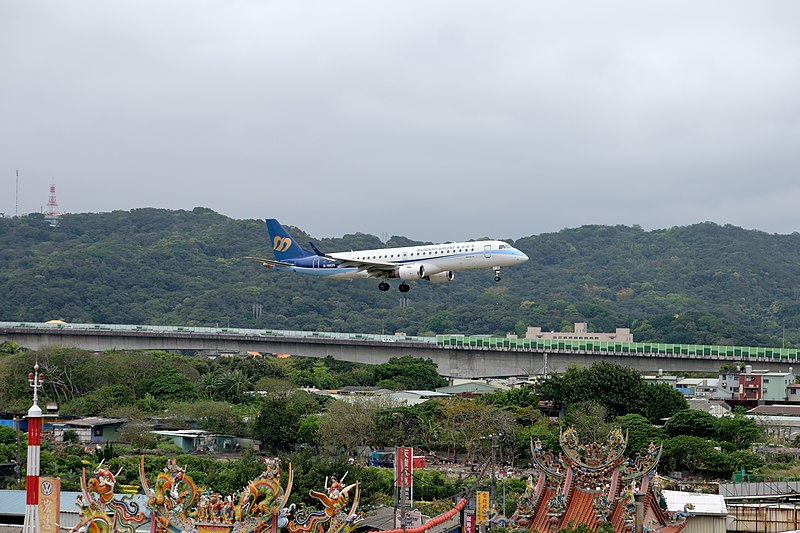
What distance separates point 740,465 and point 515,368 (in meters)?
57.6

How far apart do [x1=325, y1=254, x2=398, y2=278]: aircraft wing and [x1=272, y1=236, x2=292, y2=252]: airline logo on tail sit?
8.13 metres

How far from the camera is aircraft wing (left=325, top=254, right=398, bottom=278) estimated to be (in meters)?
83.9

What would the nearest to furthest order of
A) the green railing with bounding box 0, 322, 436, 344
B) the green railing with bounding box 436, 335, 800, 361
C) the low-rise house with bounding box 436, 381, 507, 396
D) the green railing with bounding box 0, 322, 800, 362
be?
1. the low-rise house with bounding box 436, 381, 507, 396
2. the green railing with bounding box 436, 335, 800, 361
3. the green railing with bounding box 0, 322, 800, 362
4. the green railing with bounding box 0, 322, 436, 344

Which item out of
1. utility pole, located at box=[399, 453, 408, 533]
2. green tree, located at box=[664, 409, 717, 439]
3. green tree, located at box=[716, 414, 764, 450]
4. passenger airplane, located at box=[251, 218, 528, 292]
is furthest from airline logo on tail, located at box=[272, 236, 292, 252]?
utility pole, located at box=[399, 453, 408, 533]

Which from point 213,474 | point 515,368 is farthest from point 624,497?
point 515,368

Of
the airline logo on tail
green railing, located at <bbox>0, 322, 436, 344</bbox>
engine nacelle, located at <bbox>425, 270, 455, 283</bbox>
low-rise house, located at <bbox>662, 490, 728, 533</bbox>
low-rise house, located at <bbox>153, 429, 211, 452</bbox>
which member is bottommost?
low-rise house, located at <bbox>153, 429, 211, 452</bbox>

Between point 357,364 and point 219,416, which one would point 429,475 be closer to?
point 219,416

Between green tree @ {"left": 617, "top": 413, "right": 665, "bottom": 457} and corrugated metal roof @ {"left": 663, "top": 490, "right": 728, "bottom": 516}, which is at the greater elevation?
corrugated metal roof @ {"left": 663, "top": 490, "right": 728, "bottom": 516}

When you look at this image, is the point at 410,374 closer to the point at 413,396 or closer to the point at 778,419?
the point at 413,396

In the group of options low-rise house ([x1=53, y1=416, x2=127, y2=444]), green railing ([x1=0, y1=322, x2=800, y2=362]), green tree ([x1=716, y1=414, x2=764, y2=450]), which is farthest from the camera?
green railing ([x1=0, y1=322, x2=800, y2=362])

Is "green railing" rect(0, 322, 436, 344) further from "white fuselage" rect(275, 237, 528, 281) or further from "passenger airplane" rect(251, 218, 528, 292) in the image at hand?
"white fuselage" rect(275, 237, 528, 281)

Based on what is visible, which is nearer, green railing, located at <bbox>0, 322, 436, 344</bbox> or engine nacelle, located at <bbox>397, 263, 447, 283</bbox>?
engine nacelle, located at <bbox>397, 263, 447, 283</bbox>

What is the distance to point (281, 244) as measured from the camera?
95.4 metres

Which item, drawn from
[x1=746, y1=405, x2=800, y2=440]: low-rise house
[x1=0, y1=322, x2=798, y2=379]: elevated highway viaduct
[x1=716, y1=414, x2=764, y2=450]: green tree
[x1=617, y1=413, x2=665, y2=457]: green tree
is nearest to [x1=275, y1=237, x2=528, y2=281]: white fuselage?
[x1=617, y1=413, x2=665, y2=457]: green tree
